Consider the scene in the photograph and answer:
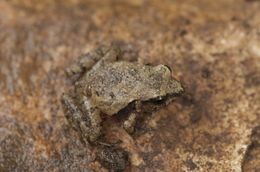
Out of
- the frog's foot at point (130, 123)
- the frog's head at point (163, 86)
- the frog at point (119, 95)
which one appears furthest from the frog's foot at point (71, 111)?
the frog's head at point (163, 86)

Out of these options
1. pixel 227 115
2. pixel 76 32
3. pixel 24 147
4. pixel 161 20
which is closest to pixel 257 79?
pixel 227 115

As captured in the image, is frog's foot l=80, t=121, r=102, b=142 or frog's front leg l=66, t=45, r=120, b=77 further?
frog's front leg l=66, t=45, r=120, b=77

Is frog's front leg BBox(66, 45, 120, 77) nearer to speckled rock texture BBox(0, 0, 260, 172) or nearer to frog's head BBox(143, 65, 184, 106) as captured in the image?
speckled rock texture BBox(0, 0, 260, 172)

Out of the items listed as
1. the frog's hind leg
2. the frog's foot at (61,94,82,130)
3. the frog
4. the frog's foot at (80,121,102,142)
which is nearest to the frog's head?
the frog

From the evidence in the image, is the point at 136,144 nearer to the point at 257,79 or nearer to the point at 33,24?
the point at 257,79

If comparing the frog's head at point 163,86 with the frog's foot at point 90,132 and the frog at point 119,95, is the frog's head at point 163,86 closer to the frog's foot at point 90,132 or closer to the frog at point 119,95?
the frog at point 119,95

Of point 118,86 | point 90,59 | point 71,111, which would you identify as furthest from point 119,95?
point 90,59

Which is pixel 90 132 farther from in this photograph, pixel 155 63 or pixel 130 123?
pixel 155 63

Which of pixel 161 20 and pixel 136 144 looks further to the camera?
pixel 161 20
